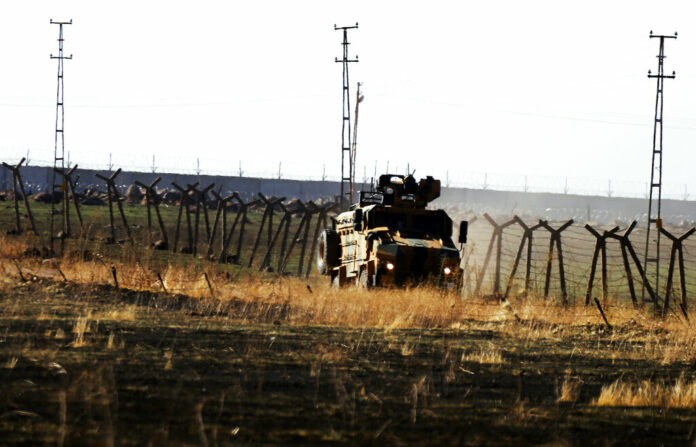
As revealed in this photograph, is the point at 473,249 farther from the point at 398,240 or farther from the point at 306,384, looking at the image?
the point at 306,384

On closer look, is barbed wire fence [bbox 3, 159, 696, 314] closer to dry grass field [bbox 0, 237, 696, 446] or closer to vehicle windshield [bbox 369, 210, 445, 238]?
vehicle windshield [bbox 369, 210, 445, 238]

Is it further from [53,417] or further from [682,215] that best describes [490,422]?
[682,215]

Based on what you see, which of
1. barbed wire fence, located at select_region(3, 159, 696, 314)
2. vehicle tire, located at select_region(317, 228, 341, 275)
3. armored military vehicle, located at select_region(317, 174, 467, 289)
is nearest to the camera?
armored military vehicle, located at select_region(317, 174, 467, 289)

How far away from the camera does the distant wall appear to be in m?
87.2

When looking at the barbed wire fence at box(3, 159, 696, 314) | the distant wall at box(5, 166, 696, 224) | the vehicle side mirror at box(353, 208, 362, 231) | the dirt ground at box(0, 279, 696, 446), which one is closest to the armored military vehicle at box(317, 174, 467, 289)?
the vehicle side mirror at box(353, 208, 362, 231)

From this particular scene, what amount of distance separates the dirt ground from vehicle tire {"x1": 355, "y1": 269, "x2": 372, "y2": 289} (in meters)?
6.38

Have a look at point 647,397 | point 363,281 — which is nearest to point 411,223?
point 363,281

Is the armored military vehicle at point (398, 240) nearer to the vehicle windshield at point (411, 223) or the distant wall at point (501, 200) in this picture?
the vehicle windshield at point (411, 223)

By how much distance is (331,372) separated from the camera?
10.6 metres

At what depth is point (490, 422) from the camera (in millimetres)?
8016

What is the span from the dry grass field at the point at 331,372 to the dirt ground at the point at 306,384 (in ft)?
0.10

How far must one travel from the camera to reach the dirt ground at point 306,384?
285 inches

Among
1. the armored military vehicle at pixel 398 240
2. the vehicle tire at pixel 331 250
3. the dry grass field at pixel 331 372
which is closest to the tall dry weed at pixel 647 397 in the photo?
the dry grass field at pixel 331 372

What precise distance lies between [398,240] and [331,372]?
12852mm
